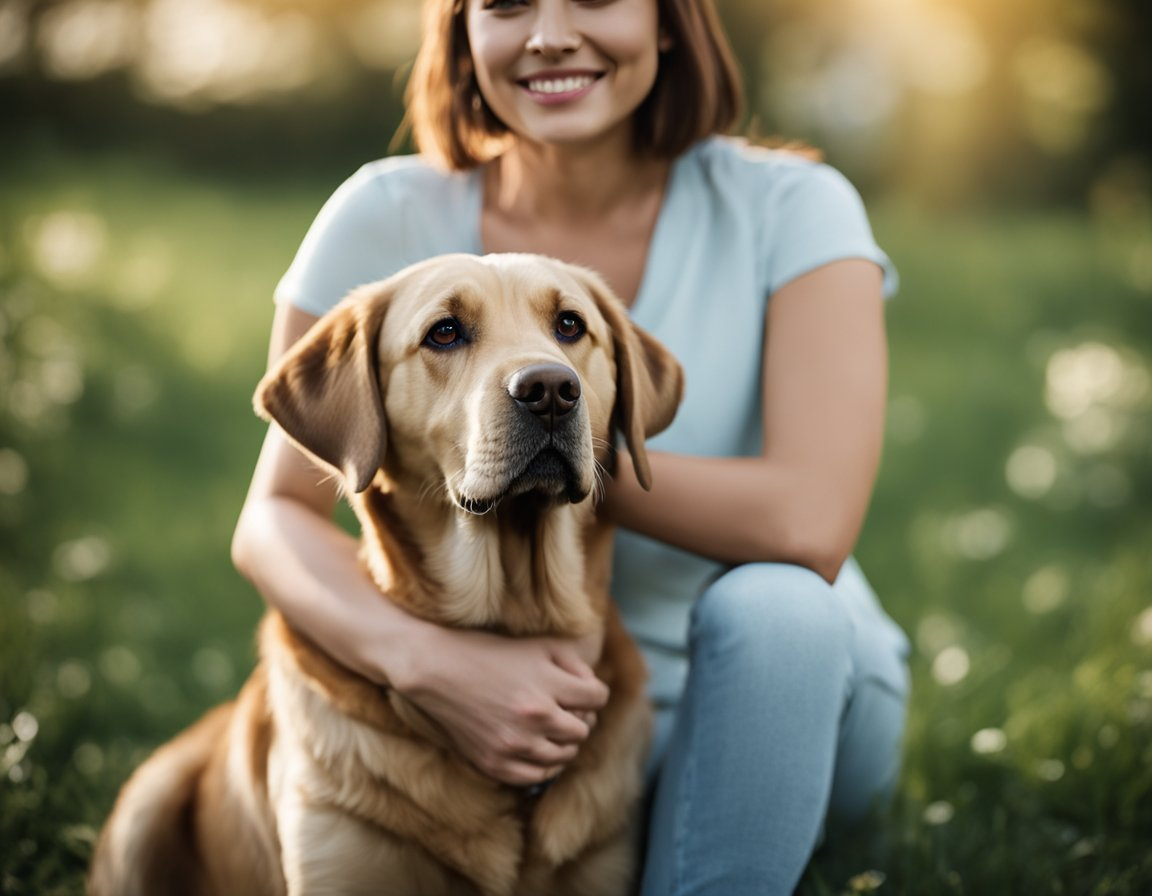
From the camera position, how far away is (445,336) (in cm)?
231

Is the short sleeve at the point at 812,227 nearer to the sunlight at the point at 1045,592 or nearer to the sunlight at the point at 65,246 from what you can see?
the sunlight at the point at 1045,592

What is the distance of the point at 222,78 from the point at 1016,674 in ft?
27.9

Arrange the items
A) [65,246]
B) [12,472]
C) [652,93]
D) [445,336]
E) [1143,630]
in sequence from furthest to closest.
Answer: [65,246] → [12,472] → [1143,630] → [652,93] → [445,336]

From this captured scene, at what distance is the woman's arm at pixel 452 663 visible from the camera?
220 cm

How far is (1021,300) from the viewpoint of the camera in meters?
7.11

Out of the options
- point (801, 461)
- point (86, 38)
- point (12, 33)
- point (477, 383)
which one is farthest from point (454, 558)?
A: point (86, 38)

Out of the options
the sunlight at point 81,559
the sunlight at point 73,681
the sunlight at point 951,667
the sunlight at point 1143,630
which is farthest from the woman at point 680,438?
the sunlight at point 81,559

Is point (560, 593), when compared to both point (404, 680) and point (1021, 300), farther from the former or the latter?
point (1021, 300)

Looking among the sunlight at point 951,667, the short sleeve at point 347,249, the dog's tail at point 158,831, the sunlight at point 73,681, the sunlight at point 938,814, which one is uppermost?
the short sleeve at point 347,249

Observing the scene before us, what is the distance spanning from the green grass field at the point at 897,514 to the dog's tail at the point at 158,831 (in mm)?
276

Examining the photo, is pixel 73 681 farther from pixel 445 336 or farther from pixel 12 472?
pixel 445 336

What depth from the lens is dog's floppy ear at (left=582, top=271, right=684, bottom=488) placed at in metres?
2.39

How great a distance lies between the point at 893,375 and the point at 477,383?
15.1 feet

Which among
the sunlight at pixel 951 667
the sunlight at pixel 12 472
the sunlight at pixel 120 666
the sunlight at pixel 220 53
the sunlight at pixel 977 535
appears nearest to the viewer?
the sunlight at pixel 951 667
